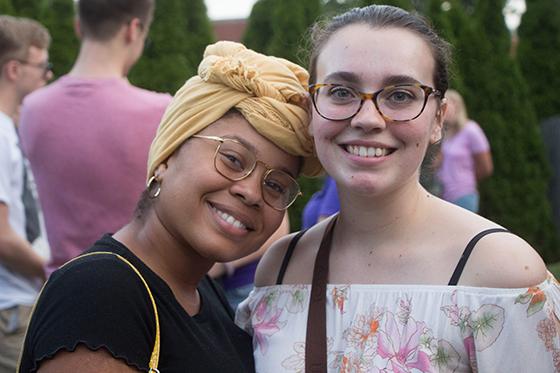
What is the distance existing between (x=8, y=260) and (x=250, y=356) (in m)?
1.81

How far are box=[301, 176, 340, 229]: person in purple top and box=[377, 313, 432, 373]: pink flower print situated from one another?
2079 millimetres

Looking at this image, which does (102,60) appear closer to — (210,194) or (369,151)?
(210,194)

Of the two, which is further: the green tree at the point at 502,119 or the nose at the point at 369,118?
the green tree at the point at 502,119

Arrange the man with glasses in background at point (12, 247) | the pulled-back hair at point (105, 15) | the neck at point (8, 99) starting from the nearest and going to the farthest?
1. the man with glasses in background at point (12, 247)
2. the pulled-back hair at point (105, 15)
3. the neck at point (8, 99)

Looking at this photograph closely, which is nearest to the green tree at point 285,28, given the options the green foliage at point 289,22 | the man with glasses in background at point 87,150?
the green foliage at point 289,22

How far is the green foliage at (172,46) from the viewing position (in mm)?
11039

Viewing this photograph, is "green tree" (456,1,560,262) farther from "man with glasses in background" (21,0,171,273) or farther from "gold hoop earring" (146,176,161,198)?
"gold hoop earring" (146,176,161,198)

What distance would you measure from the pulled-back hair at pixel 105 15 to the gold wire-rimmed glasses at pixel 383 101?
1.97 metres

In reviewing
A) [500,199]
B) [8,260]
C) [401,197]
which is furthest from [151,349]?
[500,199]

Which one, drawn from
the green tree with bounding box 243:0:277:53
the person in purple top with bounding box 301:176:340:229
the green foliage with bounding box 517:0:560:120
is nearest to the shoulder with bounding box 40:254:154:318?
the person in purple top with bounding box 301:176:340:229

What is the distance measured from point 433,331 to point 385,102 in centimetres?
61

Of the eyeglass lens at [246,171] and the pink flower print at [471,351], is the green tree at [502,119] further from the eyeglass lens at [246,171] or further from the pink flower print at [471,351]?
A: the pink flower print at [471,351]

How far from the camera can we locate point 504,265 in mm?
2062

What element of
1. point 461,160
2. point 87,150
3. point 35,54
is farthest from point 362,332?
point 461,160
